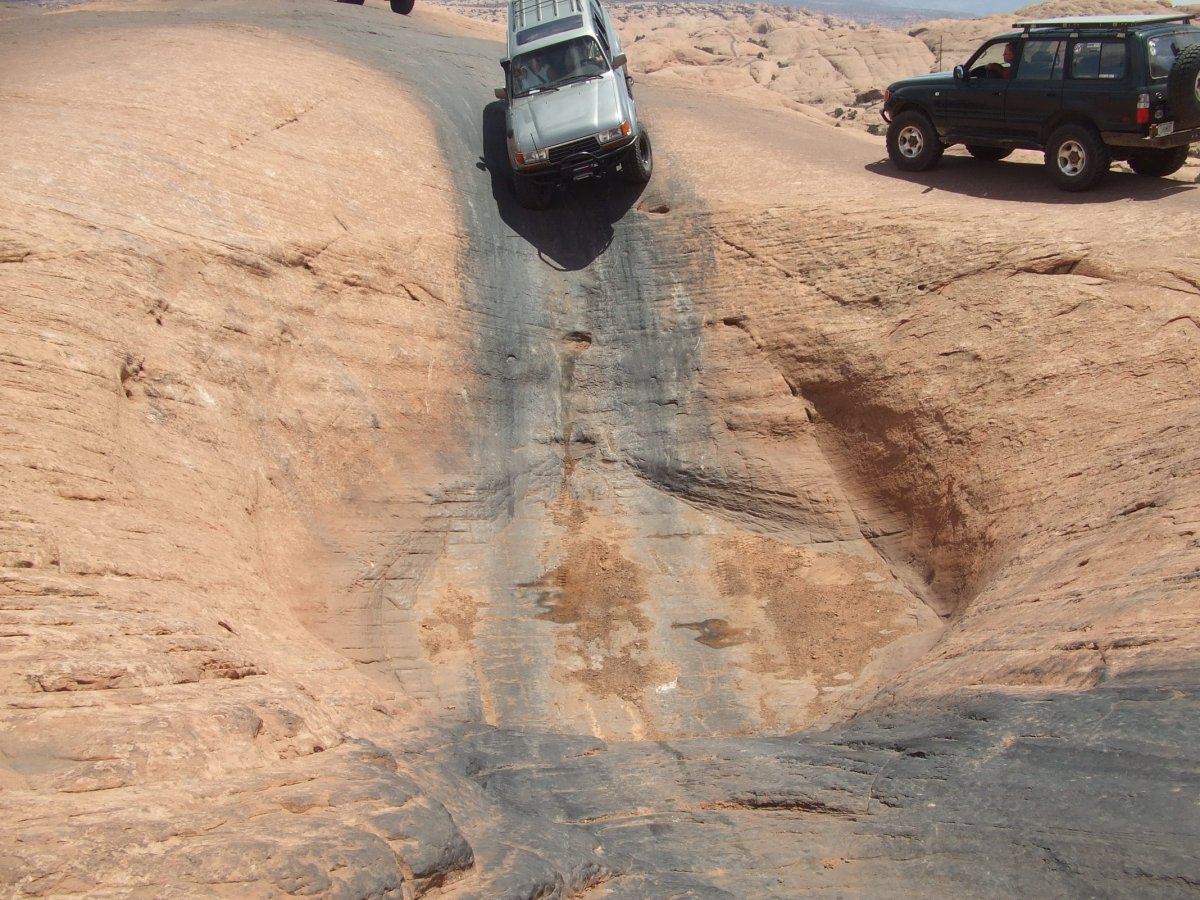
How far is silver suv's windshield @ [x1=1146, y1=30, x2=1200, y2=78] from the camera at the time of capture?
38.7 feet

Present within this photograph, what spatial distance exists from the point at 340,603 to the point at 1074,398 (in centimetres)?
676

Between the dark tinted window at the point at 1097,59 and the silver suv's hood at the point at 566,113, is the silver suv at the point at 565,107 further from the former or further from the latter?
the dark tinted window at the point at 1097,59

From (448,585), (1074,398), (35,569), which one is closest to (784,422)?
(1074,398)

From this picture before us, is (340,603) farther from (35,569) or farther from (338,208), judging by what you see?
(338,208)

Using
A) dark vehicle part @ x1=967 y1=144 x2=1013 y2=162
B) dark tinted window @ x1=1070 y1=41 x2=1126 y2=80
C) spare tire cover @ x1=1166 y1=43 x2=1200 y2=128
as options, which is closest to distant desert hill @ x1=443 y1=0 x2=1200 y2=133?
dark vehicle part @ x1=967 y1=144 x2=1013 y2=162

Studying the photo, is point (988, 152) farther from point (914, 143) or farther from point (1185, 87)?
point (1185, 87)

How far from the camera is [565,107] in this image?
12.8 meters

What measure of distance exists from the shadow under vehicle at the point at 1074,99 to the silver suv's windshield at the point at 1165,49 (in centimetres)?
1

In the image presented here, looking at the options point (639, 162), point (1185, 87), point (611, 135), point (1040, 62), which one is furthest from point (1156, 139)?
point (611, 135)

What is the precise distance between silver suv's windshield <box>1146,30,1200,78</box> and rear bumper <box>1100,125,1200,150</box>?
65cm

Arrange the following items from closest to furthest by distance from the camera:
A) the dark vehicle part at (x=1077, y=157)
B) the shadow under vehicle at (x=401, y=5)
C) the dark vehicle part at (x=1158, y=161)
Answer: the dark vehicle part at (x=1077, y=157) < the dark vehicle part at (x=1158, y=161) < the shadow under vehicle at (x=401, y=5)

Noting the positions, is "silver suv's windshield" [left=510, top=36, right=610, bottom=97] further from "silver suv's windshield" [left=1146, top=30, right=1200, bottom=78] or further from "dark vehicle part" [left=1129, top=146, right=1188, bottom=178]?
"dark vehicle part" [left=1129, top=146, right=1188, bottom=178]

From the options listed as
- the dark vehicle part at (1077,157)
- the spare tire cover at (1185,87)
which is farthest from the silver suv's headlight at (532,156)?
the spare tire cover at (1185,87)

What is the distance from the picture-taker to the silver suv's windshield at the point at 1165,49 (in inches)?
464
